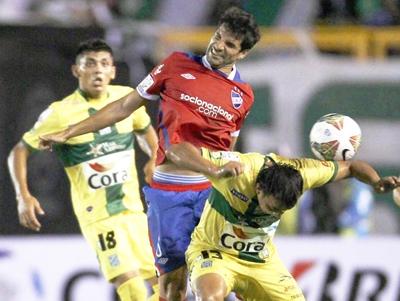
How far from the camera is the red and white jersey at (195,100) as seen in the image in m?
9.33

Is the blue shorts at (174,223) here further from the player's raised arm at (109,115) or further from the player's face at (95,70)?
the player's face at (95,70)

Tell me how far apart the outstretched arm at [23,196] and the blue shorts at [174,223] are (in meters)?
0.91

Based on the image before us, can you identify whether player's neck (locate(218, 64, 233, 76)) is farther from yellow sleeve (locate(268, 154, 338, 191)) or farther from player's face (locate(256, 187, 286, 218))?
player's face (locate(256, 187, 286, 218))

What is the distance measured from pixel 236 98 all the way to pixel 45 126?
1547 millimetres

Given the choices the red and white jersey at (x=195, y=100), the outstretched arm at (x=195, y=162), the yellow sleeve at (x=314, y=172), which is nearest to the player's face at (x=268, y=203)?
the yellow sleeve at (x=314, y=172)

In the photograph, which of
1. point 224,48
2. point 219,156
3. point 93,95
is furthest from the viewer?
point 93,95

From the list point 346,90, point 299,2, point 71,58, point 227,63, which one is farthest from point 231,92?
point 299,2

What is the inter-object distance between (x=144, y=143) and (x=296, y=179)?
80.7 inches

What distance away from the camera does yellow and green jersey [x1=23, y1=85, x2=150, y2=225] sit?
10.3 m

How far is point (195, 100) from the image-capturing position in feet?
30.6

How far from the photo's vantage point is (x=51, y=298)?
12211mm

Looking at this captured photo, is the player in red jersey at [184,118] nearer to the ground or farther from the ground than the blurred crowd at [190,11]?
farther from the ground

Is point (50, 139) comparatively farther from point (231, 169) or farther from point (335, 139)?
point (335, 139)

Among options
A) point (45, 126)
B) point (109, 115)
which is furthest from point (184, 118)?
point (45, 126)
